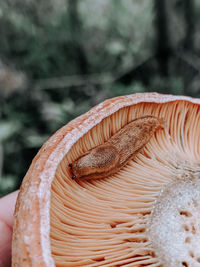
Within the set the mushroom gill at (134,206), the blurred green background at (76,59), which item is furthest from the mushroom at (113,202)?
the blurred green background at (76,59)

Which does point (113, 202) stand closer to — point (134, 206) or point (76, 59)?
Answer: point (134, 206)

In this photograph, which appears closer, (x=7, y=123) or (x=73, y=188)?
(x=73, y=188)

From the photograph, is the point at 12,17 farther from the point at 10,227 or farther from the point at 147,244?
the point at 147,244

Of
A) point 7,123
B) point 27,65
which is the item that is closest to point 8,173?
point 7,123

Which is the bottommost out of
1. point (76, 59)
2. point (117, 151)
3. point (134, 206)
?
point (134, 206)

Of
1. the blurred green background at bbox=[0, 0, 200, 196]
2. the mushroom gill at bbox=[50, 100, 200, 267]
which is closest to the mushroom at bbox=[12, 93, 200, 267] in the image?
the mushroom gill at bbox=[50, 100, 200, 267]

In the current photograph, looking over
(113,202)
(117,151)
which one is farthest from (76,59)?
(113,202)

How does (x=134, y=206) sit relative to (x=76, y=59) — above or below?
below
